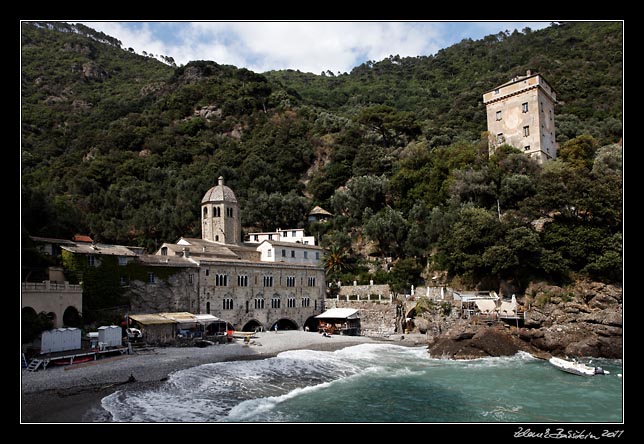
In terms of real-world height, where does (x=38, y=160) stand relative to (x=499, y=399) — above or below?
above

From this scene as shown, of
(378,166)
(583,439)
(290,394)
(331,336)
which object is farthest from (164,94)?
(583,439)

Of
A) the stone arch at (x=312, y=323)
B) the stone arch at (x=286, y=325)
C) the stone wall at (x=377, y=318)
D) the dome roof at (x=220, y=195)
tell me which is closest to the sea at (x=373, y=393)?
the stone wall at (x=377, y=318)

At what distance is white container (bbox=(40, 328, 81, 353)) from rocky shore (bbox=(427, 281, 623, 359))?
21.8 m

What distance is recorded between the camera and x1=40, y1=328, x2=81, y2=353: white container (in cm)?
2409

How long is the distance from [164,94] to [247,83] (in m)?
19.8

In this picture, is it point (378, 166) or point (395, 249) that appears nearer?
point (395, 249)

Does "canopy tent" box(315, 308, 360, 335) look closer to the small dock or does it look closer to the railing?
the small dock

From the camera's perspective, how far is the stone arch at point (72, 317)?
2892 cm

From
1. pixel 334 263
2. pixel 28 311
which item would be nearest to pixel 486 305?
pixel 334 263

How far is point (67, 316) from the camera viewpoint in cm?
2908

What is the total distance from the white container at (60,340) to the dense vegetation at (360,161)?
14.1 metres

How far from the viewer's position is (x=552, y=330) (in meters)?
35.4

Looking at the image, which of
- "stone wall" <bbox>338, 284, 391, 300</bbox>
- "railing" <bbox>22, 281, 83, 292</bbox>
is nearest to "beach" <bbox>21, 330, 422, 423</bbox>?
"railing" <bbox>22, 281, 83, 292</bbox>

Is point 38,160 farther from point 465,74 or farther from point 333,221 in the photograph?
point 465,74
